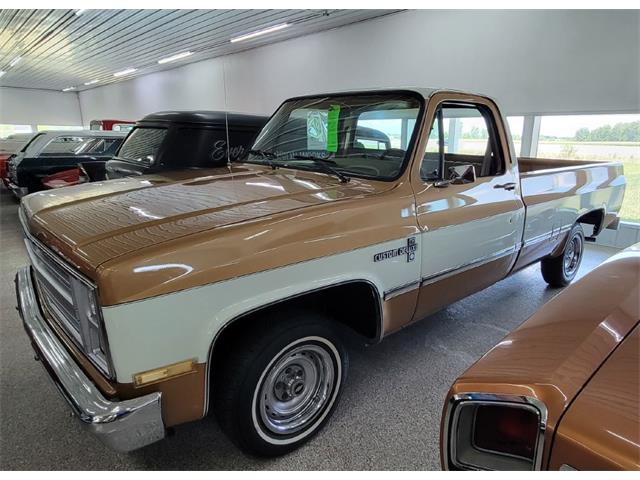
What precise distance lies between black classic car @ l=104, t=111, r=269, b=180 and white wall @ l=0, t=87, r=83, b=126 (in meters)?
22.7

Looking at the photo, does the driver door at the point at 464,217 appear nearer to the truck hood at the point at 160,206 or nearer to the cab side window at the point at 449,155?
the cab side window at the point at 449,155

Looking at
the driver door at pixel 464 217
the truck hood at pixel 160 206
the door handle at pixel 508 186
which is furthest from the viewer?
the door handle at pixel 508 186

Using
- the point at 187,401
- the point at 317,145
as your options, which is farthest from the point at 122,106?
the point at 187,401

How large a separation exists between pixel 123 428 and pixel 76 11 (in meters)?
10.2

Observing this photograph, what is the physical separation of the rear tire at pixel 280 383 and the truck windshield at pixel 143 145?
424 cm

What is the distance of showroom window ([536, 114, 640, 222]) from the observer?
5.97m

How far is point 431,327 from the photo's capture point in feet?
12.1

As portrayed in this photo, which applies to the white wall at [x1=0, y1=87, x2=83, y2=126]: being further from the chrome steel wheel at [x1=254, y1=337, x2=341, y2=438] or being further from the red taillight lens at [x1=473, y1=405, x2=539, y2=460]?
the red taillight lens at [x1=473, y1=405, x2=539, y2=460]

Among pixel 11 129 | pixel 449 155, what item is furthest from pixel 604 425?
pixel 11 129

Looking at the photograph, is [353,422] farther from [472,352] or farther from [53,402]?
[53,402]

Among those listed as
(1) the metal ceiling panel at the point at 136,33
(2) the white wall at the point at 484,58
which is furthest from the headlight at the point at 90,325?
(1) the metal ceiling panel at the point at 136,33

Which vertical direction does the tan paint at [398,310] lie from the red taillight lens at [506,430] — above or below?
below

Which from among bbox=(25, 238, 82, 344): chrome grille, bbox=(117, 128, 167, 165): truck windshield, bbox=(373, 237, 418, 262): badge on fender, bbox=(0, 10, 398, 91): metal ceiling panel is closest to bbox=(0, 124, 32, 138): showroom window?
bbox=(0, 10, 398, 91): metal ceiling panel

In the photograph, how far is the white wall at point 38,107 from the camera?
22750mm
